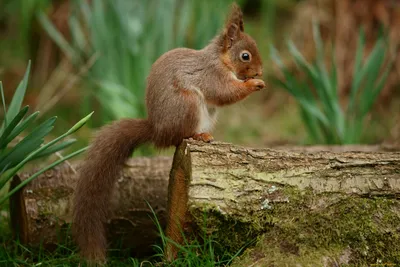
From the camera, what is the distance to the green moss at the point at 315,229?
2369 millimetres

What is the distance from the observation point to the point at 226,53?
3.01 m

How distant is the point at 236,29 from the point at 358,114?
5.60 ft

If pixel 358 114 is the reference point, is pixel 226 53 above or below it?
below

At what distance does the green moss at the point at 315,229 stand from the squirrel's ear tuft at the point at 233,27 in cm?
91

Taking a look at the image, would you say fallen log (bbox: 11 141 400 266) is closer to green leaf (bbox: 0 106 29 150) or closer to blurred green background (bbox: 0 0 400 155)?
green leaf (bbox: 0 106 29 150)

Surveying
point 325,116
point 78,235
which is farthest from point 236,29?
point 325,116

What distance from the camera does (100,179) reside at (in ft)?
8.96

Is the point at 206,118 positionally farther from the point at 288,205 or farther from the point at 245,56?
the point at 288,205

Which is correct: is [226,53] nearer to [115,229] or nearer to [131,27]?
[115,229]

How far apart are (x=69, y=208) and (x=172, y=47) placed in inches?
84.8

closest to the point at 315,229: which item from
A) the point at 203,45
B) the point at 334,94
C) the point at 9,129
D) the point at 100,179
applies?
the point at 100,179

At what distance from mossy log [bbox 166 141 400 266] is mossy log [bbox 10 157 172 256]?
59 centimetres

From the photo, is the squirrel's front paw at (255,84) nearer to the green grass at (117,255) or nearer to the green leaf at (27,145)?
the green grass at (117,255)

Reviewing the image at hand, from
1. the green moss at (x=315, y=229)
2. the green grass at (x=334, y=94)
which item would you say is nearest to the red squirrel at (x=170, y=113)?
the green moss at (x=315, y=229)
